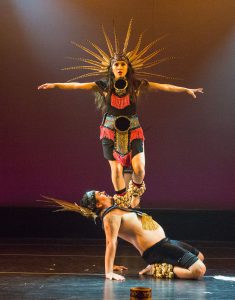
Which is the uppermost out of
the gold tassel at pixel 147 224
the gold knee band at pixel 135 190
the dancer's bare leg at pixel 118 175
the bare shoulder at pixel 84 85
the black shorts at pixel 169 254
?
the bare shoulder at pixel 84 85

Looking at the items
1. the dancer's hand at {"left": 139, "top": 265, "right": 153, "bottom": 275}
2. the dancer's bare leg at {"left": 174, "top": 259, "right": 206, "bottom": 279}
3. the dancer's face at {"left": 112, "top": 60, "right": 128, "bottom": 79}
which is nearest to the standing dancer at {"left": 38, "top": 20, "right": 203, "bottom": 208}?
the dancer's face at {"left": 112, "top": 60, "right": 128, "bottom": 79}

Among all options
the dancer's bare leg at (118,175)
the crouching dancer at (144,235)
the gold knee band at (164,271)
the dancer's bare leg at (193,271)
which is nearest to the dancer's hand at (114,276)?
the crouching dancer at (144,235)

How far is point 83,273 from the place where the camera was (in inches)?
209

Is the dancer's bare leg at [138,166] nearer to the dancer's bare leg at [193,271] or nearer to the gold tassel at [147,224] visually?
the gold tassel at [147,224]

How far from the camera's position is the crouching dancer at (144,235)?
5.05 meters

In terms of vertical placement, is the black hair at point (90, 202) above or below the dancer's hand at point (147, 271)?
above

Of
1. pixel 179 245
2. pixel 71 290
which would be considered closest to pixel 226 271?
pixel 179 245

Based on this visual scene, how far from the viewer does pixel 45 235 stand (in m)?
7.59

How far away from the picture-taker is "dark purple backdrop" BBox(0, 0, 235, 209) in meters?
7.28

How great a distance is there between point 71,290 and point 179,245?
109 centimetres

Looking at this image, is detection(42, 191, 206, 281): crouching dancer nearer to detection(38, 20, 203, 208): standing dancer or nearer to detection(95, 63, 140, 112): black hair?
detection(38, 20, 203, 208): standing dancer

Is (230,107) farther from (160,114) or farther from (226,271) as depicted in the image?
(226,271)

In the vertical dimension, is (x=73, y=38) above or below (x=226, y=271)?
above

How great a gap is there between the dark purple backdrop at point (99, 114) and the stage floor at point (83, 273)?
0.63 metres
